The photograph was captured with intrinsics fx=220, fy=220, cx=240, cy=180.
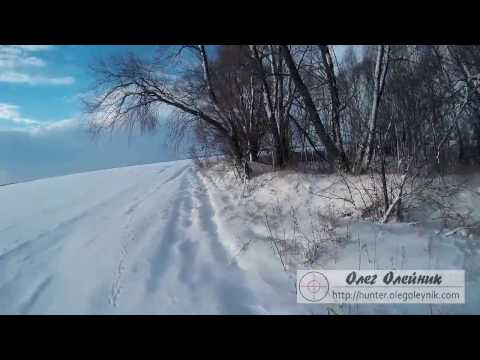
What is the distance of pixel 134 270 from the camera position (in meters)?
3.06

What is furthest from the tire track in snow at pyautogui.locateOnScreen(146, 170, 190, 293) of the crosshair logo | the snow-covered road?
the crosshair logo

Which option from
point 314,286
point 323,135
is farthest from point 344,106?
point 314,286

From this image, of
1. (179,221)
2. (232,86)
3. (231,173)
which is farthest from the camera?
(231,173)

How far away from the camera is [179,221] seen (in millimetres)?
5078

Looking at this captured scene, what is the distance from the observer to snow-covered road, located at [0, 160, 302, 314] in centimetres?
234

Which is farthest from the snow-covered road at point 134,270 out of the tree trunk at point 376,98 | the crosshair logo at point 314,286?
the tree trunk at point 376,98

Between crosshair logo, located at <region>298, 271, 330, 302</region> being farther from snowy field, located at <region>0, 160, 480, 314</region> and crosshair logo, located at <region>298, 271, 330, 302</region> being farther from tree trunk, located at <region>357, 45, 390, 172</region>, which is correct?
tree trunk, located at <region>357, 45, 390, 172</region>

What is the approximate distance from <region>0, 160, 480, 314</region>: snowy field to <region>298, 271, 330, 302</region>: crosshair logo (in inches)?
4.9
